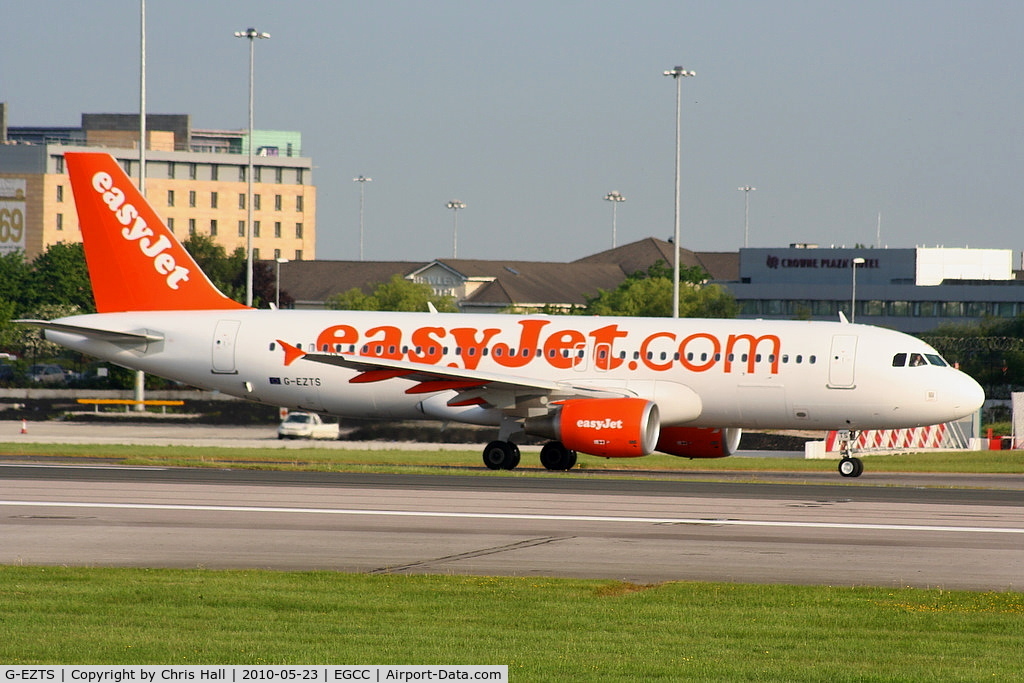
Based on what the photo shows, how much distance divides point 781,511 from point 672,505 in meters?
1.99

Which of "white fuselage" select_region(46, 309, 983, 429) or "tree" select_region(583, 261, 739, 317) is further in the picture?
"tree" select_region(583, 261, 739, 317)

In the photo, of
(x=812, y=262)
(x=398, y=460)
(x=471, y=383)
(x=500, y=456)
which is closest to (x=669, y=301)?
(x=812, y=262)

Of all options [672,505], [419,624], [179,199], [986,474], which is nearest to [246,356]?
[672,505]

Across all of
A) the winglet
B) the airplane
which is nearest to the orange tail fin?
the airplane

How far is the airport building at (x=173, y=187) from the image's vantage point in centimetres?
15950

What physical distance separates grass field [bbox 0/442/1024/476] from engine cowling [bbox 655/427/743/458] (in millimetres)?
1208

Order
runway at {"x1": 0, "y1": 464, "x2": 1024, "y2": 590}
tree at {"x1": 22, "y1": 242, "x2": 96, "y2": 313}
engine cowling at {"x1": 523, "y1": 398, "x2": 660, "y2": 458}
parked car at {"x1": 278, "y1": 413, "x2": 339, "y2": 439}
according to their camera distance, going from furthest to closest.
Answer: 1. tree at {"x1": 22, "y1": 242, "x2": 96, "y2": 313}
2. parked car at {"x1": 278, "y1": 413, "x2": 339, "y2": 439}
3. engine cowling at {"x1": 523, "y1": 398, "x2": 660, "y2": 458}
4. runway at {"x1": 0, "y1": 464, "x2": 1024, "y2": 590}

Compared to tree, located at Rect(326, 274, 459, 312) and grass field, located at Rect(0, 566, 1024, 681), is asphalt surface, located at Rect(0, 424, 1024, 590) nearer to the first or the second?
grass field, located at Rect(0, 566, 1024, 681)

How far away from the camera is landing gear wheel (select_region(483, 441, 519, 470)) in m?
35.0

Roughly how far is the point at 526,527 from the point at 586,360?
13.8 m

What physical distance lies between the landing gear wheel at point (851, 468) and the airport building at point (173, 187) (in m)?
136

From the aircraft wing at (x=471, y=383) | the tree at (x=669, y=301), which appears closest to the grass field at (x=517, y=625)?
the aircraft wing at (x=471, y=383)

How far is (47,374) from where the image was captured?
76.9 m

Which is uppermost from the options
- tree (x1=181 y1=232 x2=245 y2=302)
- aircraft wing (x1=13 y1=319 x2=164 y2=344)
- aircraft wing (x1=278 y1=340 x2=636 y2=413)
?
tree (x1=181 y1=232 x2=245 y2=302)
